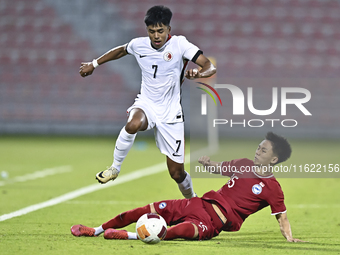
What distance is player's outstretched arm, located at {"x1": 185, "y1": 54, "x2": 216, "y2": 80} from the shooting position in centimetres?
471

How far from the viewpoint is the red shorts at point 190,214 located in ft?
14.9

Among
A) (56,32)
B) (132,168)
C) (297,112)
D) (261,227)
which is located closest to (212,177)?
(132,168)

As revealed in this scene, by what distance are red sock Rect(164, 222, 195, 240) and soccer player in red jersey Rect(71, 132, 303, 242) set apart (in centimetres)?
7

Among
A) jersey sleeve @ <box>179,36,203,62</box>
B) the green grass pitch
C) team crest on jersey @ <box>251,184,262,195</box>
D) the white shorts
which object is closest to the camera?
the green grass pitch

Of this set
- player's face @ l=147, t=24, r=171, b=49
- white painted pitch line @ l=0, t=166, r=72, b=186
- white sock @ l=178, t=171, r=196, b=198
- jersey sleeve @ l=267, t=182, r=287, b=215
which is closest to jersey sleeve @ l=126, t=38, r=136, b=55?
player's face @ l=147, t=24, r=171, b=49

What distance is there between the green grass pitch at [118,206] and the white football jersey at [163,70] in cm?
118

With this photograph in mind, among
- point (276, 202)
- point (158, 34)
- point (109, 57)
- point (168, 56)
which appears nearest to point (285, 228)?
point (276, 202)

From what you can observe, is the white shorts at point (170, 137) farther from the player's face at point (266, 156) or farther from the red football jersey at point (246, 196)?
the player's face at point (266, 156)

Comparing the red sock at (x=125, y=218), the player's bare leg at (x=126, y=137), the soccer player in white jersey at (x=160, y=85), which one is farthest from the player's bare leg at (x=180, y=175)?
the red sock at (x=125, y=218)

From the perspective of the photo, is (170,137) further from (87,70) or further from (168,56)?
(87,70)

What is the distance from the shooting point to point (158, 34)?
5.18 metres

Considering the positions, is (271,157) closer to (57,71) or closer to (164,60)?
(164,60)

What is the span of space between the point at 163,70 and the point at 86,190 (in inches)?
112

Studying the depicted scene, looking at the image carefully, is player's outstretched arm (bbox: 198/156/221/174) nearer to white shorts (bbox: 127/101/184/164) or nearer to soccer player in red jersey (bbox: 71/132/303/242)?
soccer player in red jersey (bbox: 71/132/303/242)
